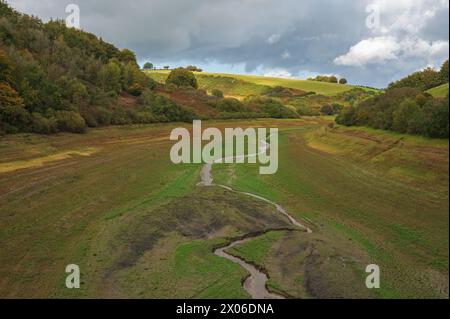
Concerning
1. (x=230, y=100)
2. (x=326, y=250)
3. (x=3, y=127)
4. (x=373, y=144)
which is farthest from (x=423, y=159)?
(x=230, y=100)

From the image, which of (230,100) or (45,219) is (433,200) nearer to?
(45,219)

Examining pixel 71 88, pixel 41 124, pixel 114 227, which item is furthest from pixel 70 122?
pixel 114 227

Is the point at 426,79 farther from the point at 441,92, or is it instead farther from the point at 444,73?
the point at 441,92

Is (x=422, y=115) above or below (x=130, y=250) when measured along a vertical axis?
above

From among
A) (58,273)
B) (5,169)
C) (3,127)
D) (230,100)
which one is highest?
(230,100)

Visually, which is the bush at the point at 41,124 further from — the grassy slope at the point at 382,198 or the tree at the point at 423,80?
the tree at the point at 423,80

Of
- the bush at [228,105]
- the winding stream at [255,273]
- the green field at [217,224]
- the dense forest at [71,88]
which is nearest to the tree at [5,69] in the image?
the dense forest at [71,88]

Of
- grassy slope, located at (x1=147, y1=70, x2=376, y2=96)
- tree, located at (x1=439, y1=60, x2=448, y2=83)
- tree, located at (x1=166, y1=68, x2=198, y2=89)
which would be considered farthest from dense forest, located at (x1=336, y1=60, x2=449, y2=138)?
grassy slope, located at (x1=147, y1=70, x2=376, y2=96)

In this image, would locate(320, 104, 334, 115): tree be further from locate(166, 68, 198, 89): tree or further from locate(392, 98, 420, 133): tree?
locate(392, 98, 420, 133): tree
